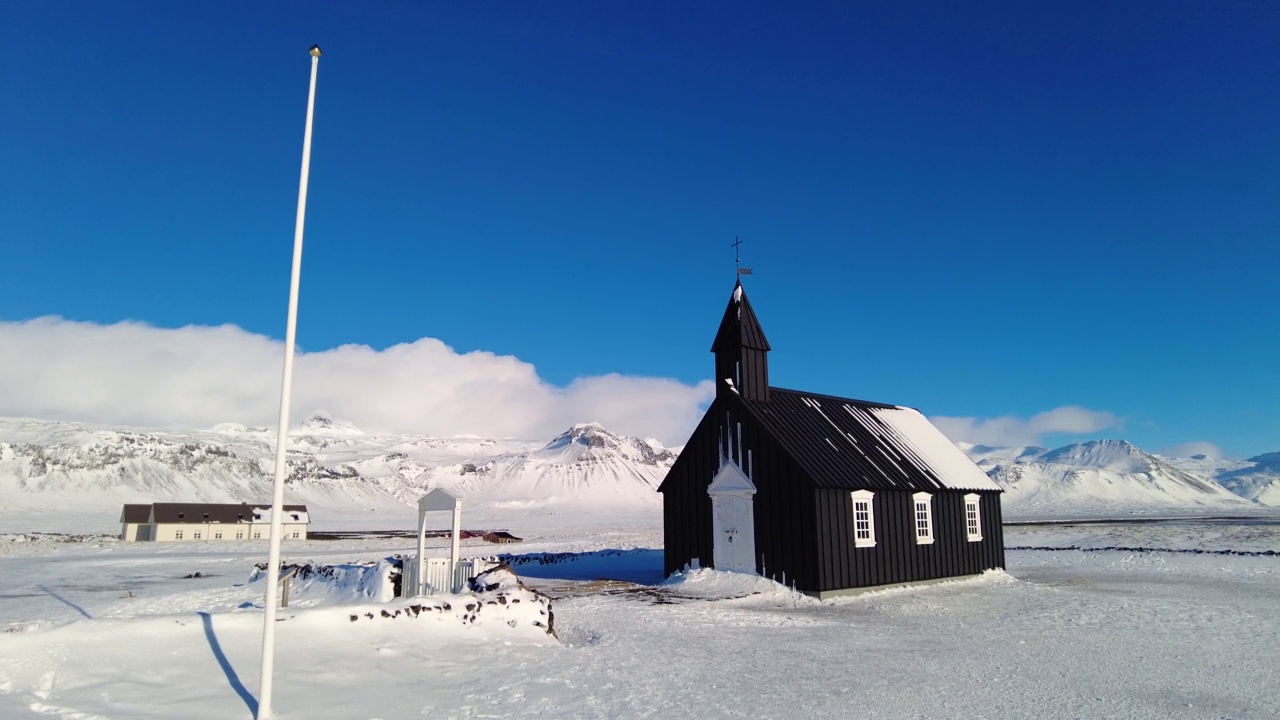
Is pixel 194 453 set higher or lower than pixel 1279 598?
higher

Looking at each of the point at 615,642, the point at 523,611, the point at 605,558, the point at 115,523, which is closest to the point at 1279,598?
the point at 615,642

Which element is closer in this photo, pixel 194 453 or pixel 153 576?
pixel 153 576

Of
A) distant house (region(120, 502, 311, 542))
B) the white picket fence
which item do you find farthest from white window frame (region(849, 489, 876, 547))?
distant house (region(120, 502, 311, 542))

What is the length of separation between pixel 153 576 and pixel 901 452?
3550 centimetres

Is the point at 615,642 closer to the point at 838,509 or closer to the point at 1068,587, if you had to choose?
the point at 838,509

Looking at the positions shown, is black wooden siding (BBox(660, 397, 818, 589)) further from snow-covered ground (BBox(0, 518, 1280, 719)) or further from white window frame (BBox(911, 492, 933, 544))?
white window frame (BBox(911, 492, 933, 544))

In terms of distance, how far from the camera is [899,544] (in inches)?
1093

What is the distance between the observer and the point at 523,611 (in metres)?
16.3

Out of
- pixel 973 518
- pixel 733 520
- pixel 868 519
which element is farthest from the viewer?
pixel 973 518

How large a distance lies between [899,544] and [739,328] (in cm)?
967

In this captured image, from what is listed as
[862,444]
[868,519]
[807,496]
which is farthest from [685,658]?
[862,444]

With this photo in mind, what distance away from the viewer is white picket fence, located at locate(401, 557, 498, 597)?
19.6m

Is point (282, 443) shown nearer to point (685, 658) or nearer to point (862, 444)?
point (685, 658)

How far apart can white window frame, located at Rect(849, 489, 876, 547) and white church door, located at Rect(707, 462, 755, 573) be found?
3426mm
